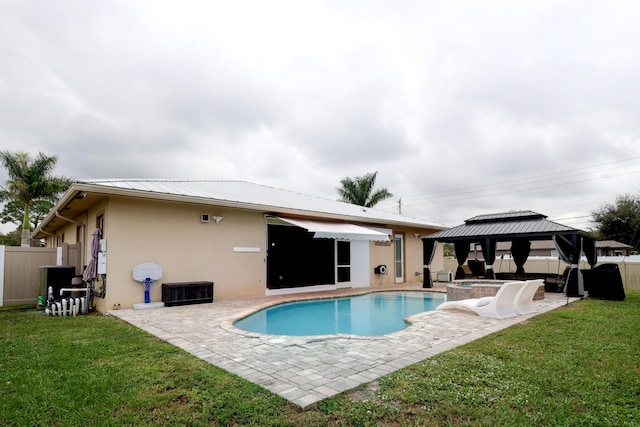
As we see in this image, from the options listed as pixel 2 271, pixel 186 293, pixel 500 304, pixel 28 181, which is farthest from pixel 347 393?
pixel 28 181

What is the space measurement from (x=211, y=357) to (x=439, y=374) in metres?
4.20

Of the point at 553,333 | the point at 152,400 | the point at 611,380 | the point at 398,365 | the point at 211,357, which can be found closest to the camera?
the point at 152,400

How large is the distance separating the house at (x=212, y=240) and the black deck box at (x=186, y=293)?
2.02 ft

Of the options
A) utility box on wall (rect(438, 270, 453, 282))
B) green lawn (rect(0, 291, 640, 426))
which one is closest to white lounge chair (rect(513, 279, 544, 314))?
green lawn (rect(0, 291, 640, 426))

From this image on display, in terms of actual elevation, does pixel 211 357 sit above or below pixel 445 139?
below

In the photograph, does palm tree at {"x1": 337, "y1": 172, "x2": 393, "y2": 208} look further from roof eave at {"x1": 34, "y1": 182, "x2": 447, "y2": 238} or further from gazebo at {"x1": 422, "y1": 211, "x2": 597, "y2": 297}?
roof eave at {"x1": 34, "y1": 182, "x2": 447, "y2": 238}

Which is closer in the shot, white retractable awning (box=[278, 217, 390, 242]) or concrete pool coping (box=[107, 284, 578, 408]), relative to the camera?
concrete pool coping (box=[107, 284, 578, 408])

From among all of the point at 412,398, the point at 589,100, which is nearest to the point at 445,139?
the point at 589,100

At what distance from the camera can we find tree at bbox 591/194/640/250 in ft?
164

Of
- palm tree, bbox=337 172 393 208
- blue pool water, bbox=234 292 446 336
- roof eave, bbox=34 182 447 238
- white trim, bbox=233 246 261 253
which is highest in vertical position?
palm tree, bbox=337 172 393 208

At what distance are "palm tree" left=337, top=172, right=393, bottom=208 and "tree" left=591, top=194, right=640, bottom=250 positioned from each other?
3400 centimetres

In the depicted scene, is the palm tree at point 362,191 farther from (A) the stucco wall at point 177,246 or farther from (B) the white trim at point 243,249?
(B) the white trim at point 243,249

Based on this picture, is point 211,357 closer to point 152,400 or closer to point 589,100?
point 152,400

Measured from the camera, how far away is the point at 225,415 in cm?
447
